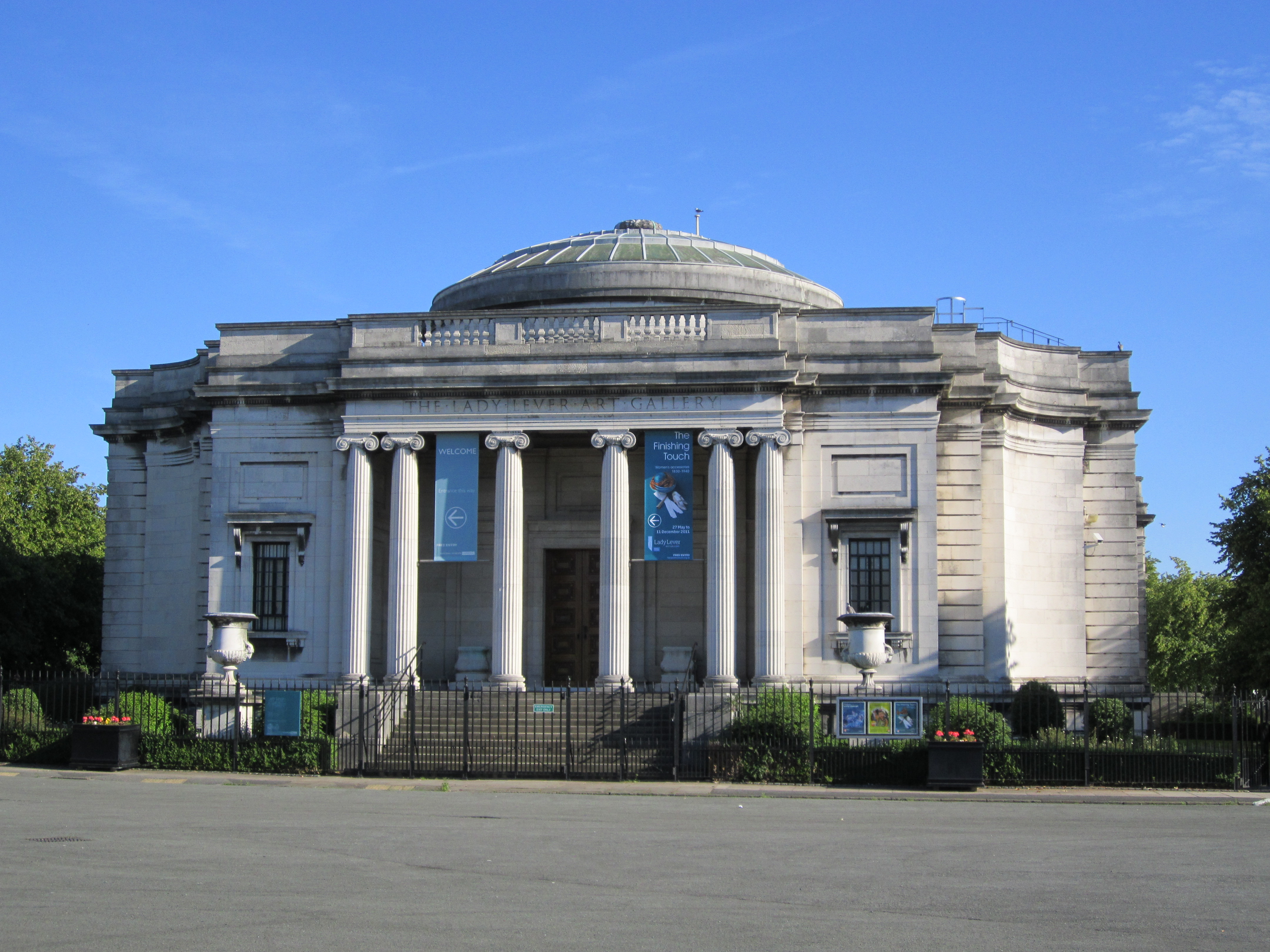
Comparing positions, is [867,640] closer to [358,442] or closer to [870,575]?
[870,575]

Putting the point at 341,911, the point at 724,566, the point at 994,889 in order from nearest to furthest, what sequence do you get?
1. the point at 341,911
2. the point at 994,889
3. the point at 724,566

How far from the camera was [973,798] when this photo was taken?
26.2m

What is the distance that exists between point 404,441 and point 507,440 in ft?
8.71

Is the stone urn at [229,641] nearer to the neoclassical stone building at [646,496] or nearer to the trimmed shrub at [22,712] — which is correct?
the neoclassical stone building at [646,496]

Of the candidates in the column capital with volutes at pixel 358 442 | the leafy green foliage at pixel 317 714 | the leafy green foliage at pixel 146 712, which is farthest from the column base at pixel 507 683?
the leafy green foliage at pixel 146 712

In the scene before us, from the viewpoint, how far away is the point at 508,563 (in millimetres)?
35406

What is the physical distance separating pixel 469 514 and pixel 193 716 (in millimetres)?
8429

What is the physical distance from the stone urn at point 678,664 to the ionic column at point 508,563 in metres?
3.87

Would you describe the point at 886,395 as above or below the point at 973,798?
above

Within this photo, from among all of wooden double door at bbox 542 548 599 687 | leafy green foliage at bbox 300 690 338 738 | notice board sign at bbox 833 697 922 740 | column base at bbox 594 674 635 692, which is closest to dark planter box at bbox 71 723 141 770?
leafy green foliage at bbox 300 690 338 738

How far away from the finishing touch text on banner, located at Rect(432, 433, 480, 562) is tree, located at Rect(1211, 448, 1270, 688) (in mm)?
→ 20267

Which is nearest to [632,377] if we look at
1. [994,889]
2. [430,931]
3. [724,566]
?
[724,566]

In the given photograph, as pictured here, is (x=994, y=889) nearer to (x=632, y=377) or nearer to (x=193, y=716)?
(x=632, y=377)

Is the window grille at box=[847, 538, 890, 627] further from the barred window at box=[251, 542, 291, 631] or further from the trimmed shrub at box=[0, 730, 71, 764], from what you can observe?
the trimmed shrub at box=[0, 730, 71, 764]
